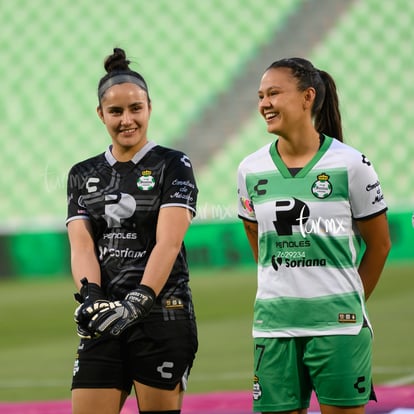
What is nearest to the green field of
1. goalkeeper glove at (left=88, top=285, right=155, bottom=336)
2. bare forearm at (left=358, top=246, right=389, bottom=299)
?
bare forearm at (left=358, top=246, right=389, bottom=299)

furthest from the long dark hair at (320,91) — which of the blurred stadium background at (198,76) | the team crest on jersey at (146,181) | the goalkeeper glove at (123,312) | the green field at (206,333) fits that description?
the blurred stadium background at (198,76)

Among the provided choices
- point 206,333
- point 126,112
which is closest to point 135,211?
point 126,112

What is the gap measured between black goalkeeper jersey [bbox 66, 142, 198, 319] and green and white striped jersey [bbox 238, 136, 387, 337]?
32 centimetres

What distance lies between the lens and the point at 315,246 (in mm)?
3721

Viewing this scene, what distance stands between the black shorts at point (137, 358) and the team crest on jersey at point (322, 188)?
698mm

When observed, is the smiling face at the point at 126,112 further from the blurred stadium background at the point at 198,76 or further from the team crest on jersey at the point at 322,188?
the blurred stadium background at the point at 198,76

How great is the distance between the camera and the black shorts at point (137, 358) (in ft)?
12.6

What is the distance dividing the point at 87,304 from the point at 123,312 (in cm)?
13

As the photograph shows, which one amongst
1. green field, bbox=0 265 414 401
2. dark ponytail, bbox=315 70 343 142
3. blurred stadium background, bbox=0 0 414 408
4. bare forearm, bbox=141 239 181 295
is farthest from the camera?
blurred stadium background, bbox=0 0 414 408

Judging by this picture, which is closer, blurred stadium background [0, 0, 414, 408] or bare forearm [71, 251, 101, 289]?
bare forearm [71, 251, 101, 289]

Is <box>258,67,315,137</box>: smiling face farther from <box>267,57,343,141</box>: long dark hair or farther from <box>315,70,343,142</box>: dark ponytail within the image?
<box>315,70,343,142</box>: dark ponytail

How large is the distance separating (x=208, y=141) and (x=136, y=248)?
17.3 m

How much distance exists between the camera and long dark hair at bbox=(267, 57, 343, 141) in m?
3.85

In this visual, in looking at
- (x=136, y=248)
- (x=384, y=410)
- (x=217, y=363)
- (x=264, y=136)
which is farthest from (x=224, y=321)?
(x=264, y=136)
